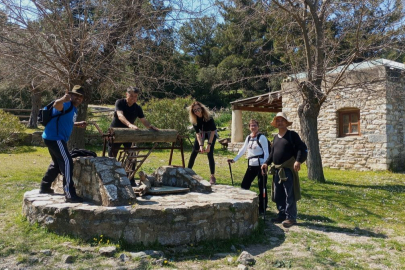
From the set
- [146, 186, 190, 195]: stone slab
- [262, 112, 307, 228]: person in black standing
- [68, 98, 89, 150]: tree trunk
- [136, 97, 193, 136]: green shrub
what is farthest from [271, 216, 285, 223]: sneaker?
[136, 97, 193, 136]: green shrub

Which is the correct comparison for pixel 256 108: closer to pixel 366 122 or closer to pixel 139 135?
pixel 366 122

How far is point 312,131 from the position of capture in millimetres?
10312

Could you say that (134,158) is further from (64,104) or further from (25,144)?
(25,144)

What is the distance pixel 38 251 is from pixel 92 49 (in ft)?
16.9

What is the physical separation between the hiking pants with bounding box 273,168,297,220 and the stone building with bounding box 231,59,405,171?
6344mm

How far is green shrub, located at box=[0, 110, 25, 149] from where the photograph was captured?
14789 millimetres

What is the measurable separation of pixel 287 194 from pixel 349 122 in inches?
350

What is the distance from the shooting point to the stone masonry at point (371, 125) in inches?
485

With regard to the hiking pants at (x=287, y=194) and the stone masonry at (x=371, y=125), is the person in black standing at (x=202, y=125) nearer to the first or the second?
the hiking pants at (x=287, y=194)

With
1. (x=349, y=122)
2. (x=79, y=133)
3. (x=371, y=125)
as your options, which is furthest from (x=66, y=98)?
(x=349, y=122)

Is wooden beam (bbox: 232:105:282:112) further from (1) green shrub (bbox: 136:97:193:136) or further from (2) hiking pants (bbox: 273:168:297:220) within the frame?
(2) hiking pants (bbox: 273:168:297:220)

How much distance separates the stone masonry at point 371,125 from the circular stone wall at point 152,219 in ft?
24.7

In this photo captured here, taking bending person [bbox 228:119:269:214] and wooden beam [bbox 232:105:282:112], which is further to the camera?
wooden beam [bbox 232:105:282:112]

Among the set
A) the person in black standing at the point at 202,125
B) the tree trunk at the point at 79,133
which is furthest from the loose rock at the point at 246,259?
the tree trunk at the point at 79,133
